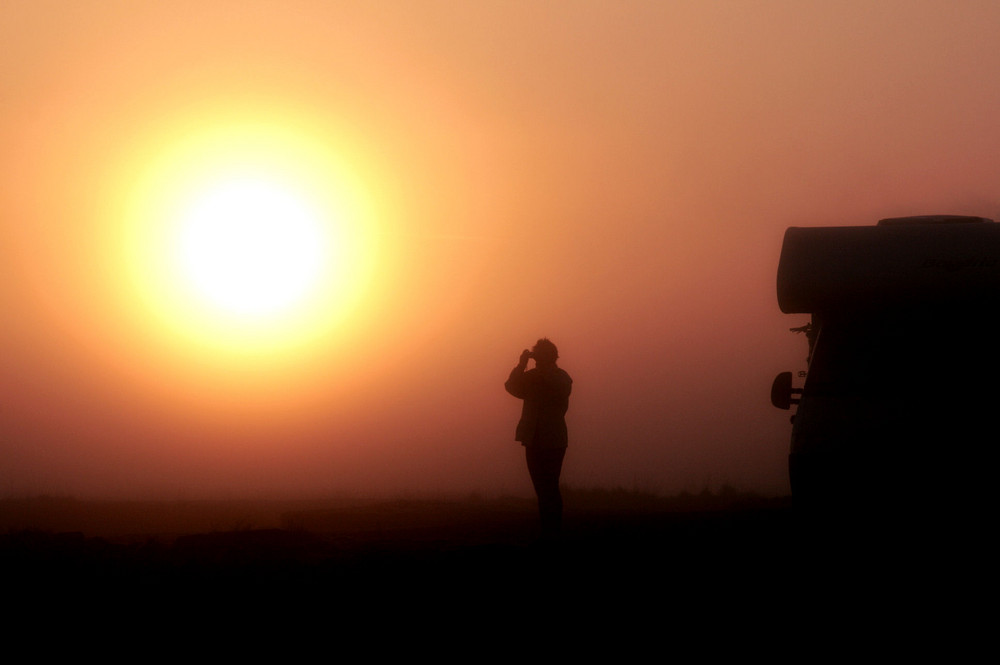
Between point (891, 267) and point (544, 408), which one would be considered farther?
point (544, 408)

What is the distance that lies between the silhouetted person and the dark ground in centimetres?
204

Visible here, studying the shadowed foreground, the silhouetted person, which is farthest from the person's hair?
the shadowed foreground

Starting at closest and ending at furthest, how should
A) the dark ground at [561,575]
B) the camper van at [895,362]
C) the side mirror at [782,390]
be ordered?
the dark ground at [561,575] → the camper van at [895,362] → the side mirror at [782,390]

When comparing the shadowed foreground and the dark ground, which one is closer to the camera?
the dark ground

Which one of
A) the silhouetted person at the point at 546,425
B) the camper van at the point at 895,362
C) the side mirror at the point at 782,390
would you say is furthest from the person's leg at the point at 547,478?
the camper van at the point at 895,362

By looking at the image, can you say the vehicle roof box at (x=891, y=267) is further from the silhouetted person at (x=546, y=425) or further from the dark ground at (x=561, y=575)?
the silhouetted person at (x=546, y=425)

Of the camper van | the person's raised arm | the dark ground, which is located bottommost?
the dark ground

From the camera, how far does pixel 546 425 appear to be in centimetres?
1455

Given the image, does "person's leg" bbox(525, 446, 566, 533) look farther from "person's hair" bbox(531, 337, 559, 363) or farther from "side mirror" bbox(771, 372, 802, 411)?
Result: "side mirror" bbox(771, 372, 802, 411)

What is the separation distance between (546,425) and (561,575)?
Result: 16.1 feet

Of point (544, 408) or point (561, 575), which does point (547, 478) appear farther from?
point (561, 575)

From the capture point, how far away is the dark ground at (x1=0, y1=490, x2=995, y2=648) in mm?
8430

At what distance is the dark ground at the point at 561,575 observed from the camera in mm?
8430

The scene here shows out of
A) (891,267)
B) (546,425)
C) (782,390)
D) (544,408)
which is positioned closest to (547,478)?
(546,425)
